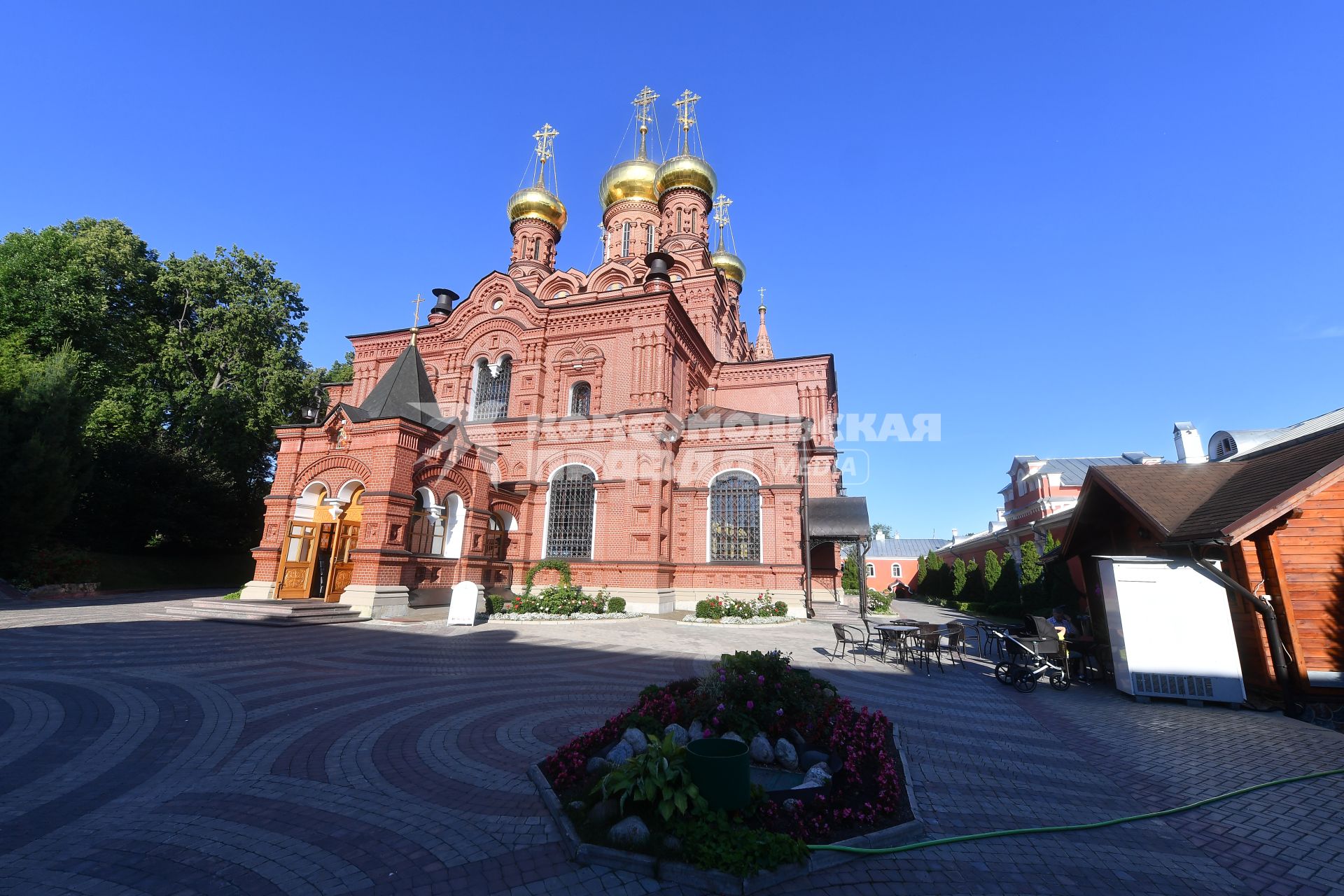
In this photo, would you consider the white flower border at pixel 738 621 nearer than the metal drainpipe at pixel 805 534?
Yes

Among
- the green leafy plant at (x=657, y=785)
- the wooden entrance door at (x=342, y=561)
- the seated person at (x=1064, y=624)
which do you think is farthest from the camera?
the wooden entrance door at (x=342, y=561)

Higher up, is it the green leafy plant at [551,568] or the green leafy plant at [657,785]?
the green leafy plant at [551,568]

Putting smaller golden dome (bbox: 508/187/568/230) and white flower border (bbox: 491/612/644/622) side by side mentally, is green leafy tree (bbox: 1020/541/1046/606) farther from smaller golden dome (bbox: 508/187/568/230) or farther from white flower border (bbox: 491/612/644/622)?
smaller golden dome (bbox: 508/187/568/230)

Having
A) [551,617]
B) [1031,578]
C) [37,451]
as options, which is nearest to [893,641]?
[551,617]

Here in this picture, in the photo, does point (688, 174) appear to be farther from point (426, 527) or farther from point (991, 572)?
point (991, 572)

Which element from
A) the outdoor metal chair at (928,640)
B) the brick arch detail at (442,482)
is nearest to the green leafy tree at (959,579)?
the outdoor metal chair at (928,640)

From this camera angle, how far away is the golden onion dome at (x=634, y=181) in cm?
2948

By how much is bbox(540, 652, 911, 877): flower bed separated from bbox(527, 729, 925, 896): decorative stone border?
0.13 ft

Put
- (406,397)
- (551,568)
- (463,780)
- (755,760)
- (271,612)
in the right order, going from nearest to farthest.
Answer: (463,780), (755,760), (271,612), (406,397), (551,568)

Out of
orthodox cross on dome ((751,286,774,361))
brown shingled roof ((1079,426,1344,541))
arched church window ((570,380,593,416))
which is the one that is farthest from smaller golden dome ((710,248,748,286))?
brown shingled roof ((1079,426,1344,541))

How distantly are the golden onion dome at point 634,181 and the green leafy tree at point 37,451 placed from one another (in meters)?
22.8

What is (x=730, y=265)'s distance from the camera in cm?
3409

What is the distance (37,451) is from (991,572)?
3455cm

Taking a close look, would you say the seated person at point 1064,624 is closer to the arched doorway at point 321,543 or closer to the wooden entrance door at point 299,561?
the arched doorway at point 321,543
